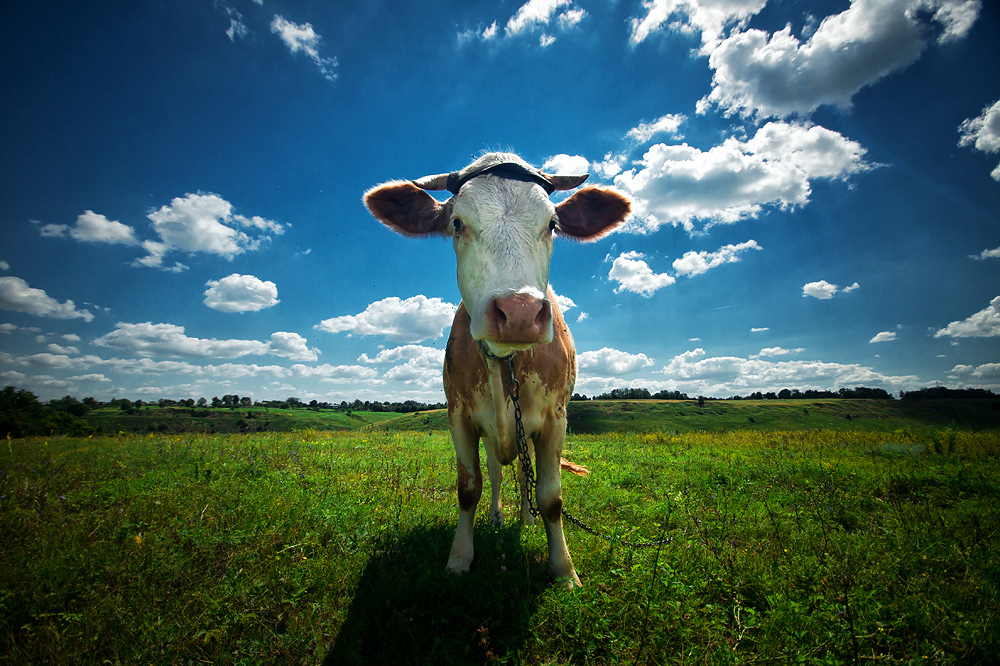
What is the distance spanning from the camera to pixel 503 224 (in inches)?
111

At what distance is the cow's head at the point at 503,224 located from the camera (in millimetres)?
2361

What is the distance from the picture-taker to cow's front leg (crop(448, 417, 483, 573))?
335 cm

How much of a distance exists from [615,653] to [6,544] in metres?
5.08

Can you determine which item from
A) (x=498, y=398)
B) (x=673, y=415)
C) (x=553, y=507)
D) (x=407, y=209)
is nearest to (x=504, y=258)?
(x=498, y=398)

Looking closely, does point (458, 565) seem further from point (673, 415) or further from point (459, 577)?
point (673, 415)

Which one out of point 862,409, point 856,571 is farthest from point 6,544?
point 862,409

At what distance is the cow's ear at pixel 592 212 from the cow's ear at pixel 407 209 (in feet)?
3.99

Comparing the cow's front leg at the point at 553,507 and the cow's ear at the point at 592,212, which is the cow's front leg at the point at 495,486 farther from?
the cow's ear at the point at 592,212

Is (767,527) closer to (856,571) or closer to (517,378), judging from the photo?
(856,571)

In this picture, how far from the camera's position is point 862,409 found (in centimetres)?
5494

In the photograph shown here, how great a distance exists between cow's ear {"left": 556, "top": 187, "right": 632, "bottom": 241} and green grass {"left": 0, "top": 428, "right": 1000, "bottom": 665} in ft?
9.30

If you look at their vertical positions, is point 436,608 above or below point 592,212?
below

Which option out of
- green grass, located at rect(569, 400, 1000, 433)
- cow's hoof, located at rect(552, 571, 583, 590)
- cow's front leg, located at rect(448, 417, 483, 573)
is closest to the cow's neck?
cow's front leg, located at rect(448, 417, 483, 573)

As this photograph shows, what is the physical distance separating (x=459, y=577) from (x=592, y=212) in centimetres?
350
